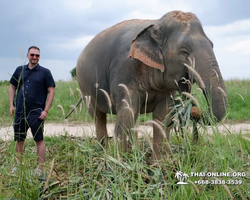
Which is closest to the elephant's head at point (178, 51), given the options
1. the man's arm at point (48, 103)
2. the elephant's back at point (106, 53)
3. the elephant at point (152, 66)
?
the elephant at point (152, 66)

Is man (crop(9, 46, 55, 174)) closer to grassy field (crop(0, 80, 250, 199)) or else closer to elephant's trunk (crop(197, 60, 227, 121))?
grassy field (crop(0, 80, 250, 199))

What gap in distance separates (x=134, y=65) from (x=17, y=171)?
1843 mm

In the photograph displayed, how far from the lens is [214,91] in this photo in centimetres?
336

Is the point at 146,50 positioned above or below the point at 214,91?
above

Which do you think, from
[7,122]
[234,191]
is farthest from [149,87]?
[7,122]

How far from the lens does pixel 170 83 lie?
12.6 feet

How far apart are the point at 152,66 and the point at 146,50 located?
210 mm

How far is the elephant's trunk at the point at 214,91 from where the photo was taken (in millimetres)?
3291

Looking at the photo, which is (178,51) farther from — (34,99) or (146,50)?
(34,99)

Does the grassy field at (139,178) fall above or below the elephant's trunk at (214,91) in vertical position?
below

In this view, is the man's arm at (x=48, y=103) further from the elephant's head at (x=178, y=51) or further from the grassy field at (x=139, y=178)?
the elephant's head at (x=178, y=51)

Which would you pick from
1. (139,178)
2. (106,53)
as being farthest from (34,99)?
(139,178)

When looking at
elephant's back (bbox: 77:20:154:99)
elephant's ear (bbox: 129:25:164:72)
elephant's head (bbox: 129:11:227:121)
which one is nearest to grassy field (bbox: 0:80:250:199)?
elephant's head (bbox: 129:11:227:121)

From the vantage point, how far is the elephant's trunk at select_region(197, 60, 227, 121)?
3291 mm
